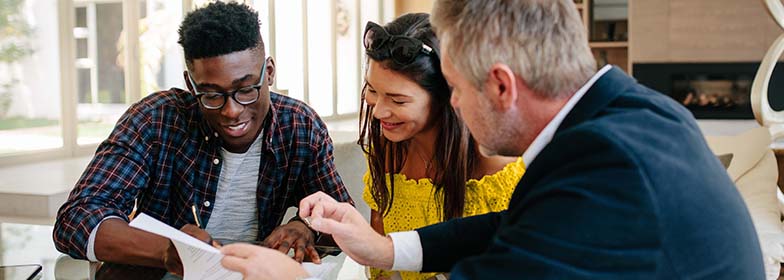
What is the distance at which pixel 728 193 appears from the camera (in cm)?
97

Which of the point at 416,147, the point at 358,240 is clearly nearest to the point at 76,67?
the point at 416,147

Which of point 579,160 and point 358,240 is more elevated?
point 579,160

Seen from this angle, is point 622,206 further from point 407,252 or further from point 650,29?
point 650,29

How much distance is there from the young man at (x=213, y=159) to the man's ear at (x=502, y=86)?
0.78 m

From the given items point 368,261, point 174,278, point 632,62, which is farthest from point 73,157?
point 632,62

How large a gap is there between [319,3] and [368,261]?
22.0 feet

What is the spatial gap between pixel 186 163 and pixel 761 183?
2.33 meters

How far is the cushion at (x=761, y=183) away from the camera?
9.64 feet

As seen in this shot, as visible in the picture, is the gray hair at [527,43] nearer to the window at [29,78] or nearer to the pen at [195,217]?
the pen at [195,217]

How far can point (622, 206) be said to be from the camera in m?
0.86

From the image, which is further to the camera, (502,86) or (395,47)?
(395,47)

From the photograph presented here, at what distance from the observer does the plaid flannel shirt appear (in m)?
1.85

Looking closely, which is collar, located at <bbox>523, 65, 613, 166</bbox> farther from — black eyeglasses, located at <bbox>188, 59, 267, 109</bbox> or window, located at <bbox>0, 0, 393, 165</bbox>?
window, located at <bbox>0, 0, 393, 165</bbox>

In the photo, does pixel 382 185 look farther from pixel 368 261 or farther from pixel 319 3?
pixel 319 3
